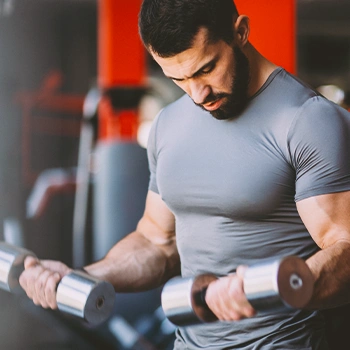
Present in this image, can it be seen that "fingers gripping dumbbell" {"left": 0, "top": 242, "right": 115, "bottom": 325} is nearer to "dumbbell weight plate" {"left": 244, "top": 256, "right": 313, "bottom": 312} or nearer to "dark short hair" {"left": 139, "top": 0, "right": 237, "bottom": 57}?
"dumbbell weight plate" {"left": 244, "top": 256, "right": 313, "bottom": 312}

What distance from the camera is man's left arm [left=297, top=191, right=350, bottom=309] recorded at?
3.33ft

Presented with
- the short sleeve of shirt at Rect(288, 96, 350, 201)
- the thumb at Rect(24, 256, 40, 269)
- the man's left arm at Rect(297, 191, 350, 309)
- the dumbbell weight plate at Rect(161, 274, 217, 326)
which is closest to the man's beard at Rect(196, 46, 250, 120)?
the short sleeve of shirt at Rect(288, 96, 350, 201)

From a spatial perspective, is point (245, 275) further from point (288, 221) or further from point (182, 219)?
point (182, 219)

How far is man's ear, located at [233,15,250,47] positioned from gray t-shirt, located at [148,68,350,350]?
10cm

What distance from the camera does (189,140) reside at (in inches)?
51.3

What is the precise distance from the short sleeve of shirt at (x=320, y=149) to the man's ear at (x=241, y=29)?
8.8 inches

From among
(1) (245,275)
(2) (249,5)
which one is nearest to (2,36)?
(2) (249,5)

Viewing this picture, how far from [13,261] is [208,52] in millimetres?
597

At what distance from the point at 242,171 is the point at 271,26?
0.82 metres

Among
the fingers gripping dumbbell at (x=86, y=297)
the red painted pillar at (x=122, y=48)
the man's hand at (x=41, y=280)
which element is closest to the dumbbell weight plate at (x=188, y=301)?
the fingers gripping dumbbell at (x=86, y=297)

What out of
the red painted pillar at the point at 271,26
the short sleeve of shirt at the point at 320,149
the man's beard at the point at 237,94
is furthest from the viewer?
the red painted pillar at the point at 271,26

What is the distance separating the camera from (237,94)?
3.97 ft

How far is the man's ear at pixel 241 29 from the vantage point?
122 cm

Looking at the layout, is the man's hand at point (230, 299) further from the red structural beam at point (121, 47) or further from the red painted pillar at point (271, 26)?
the red structural beam at point (121, 47)
